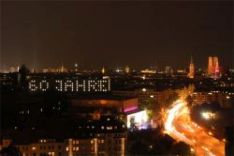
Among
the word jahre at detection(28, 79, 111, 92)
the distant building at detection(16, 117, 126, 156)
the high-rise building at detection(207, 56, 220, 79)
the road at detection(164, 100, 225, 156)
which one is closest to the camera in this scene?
the distant building at detection(16, 117, 126, 156)

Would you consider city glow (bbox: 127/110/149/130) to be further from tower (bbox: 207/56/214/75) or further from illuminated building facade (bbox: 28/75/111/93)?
tower (bbox: 207/56/214/75)

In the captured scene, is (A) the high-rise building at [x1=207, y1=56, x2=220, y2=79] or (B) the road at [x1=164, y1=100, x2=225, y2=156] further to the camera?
(A) the high-rise building at [x1=207, y1=56, x2=220, y2=79]

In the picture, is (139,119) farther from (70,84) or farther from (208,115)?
(70,84)

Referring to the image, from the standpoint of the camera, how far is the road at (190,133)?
19.3ft

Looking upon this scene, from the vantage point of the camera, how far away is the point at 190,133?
7.21m

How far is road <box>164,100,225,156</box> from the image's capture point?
589cm

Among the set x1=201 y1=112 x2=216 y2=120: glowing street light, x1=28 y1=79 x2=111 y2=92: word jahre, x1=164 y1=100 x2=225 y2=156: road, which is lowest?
x1=164 y1=100 x2=225 y2=156: road

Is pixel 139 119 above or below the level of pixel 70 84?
below

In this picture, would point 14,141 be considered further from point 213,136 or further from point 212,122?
point 212,122

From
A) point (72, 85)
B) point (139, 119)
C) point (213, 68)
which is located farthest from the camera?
point (213, 68)

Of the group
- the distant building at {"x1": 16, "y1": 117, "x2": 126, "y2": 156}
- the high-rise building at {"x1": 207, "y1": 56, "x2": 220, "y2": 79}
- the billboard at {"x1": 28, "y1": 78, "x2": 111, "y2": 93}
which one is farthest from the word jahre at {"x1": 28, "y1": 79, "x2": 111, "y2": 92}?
the distant building at {"x1": 16, "y1": 117, "x2": 126, "y2": 156}

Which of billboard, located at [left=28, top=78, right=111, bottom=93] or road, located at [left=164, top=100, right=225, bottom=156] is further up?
billboard, located at [left=28, top=78, right=111, bottom=93]

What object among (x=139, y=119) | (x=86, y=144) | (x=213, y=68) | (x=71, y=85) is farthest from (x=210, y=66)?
(x=86, y=144)

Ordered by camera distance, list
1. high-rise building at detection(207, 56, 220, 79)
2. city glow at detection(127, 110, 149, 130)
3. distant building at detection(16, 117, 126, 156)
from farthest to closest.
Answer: high-rise building at detection(207, 56, 220, 79)
city glow at detection(127, 110, 149, 130)
distant building at detection(16, 117, 126, 156)
